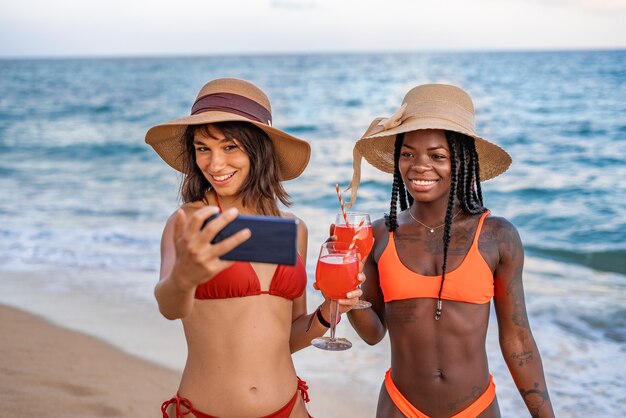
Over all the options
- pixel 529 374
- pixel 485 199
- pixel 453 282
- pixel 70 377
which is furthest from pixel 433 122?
pixel 485 199

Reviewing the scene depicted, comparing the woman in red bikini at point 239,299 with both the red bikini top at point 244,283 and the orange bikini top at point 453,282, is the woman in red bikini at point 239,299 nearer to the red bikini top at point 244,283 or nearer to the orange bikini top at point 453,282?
the red bikini top at point 244,283

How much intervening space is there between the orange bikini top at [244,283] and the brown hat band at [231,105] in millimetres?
620

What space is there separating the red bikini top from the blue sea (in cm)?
300

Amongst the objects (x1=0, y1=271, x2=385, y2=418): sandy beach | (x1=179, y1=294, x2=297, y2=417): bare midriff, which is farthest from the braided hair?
(x1=0, y1=271, x2=385, y2=418): sandy beach

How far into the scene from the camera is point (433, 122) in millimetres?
2943

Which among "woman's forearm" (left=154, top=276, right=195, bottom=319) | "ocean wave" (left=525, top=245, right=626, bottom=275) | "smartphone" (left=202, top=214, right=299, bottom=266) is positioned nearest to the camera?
"smartphone" (left=202, top=214, right=299, bottom=266)

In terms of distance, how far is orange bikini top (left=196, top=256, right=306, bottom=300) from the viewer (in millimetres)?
2717

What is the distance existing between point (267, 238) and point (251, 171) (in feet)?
3.60

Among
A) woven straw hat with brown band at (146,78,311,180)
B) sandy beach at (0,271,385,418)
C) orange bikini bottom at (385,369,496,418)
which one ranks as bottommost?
sandy beach at (0,271,385,418)

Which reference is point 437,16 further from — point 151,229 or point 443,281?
point 443,281

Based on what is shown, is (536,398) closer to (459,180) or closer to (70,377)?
(459,180)

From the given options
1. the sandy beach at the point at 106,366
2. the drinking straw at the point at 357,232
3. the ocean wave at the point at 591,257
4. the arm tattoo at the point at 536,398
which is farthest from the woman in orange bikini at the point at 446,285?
the ocean wave at the point at 591,257

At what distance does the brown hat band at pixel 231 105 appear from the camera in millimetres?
2869

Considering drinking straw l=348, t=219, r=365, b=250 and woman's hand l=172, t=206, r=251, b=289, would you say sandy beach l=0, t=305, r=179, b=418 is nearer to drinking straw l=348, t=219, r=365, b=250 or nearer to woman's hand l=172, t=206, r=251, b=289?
drinking straw l=348, t=219, r=365, b=250
